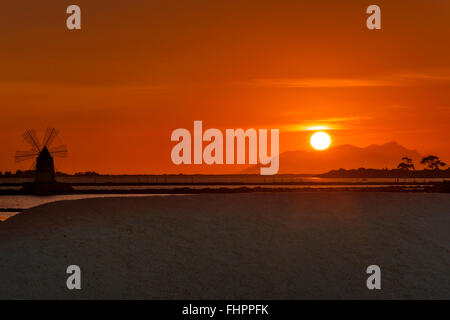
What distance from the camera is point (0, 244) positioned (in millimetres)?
19469

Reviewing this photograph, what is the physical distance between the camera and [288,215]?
2098cm

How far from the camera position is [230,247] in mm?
18875

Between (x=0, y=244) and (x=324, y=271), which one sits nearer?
(x=324, y=271)

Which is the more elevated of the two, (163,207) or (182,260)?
(163,207)

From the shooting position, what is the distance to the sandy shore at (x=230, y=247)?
17.0m

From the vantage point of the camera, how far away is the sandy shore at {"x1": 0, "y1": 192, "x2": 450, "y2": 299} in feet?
55.9
